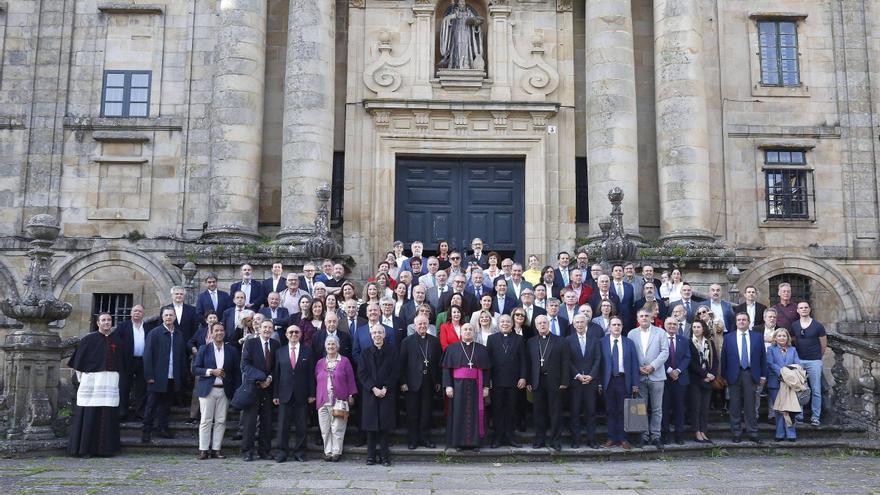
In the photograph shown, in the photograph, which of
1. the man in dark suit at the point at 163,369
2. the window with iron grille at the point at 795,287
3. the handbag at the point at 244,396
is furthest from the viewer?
the window with iron grille at the point at 795,287

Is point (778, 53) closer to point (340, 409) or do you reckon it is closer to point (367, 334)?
point (367, 334)

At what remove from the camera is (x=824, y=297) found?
21.7 metres

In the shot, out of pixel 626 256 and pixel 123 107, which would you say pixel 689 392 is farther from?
pixel 123 107

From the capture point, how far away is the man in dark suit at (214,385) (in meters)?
12.8

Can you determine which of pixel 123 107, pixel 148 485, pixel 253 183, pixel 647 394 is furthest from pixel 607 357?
pixel 123 107

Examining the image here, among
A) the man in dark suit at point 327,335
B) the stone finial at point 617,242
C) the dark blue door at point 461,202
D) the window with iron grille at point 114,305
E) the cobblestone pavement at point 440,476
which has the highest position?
the dark blue door at point 461,202

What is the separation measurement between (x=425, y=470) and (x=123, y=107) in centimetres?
1468

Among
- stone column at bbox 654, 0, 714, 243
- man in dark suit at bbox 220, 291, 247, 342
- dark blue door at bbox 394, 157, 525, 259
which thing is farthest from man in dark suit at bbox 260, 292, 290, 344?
stone column at bbox 654, 0, 714, 243

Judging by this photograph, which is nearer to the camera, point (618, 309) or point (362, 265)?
point (618, 309)

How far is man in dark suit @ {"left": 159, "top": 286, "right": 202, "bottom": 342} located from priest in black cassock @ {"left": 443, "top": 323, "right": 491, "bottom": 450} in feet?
15.5

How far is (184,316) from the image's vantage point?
14.9 metres

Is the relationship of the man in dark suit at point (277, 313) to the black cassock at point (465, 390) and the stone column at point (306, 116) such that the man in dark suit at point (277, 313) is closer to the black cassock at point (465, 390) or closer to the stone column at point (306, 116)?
the black cassock at point (465, 390)

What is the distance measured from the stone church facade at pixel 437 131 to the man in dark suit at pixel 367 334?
672cm

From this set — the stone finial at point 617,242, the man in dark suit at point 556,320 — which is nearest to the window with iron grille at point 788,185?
the stone finial at point 617,242
